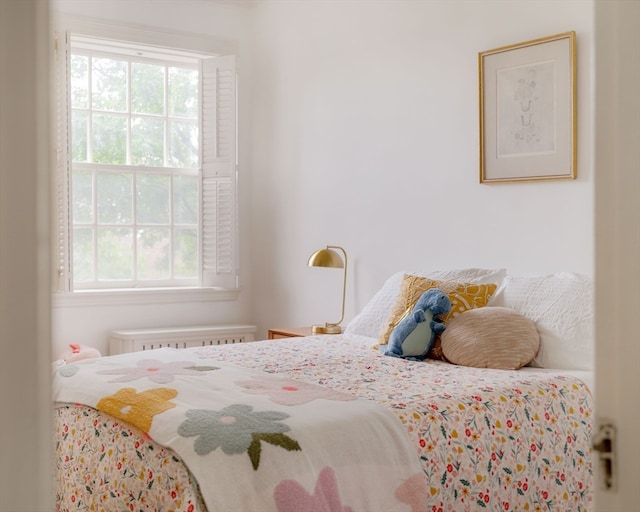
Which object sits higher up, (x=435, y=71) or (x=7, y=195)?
(x=435, y=71)

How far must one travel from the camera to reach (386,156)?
4461mm

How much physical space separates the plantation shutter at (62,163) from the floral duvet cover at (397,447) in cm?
185

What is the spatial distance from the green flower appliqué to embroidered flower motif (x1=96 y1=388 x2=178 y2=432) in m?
0.13

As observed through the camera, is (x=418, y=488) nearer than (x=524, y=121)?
Yes

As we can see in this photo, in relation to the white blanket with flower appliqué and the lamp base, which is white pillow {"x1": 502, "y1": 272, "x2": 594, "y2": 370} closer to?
the white blanket with flower appliqué

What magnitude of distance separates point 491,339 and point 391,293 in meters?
0.88

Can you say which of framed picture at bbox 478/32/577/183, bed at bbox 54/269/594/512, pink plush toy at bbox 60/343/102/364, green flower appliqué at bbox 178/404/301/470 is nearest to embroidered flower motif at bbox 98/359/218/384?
bed at bbox 54/269/594/512

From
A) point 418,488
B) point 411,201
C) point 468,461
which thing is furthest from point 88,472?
point 411,201

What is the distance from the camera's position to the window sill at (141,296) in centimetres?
480

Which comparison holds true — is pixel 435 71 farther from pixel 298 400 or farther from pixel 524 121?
pixel 298 400

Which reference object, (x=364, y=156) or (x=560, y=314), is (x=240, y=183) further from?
(x=560, y=314)

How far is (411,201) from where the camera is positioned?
169 inches

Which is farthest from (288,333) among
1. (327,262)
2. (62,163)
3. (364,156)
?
(62,163)

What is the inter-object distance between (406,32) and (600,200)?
3.65 meters
